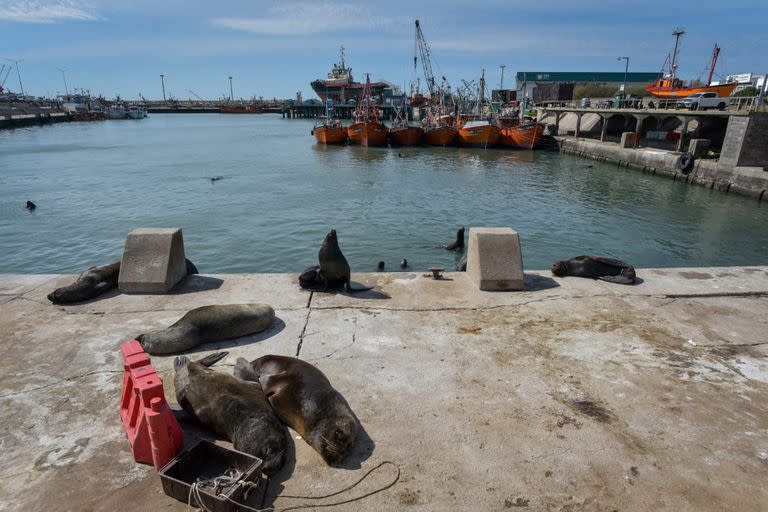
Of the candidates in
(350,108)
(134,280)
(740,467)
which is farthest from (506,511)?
(350,108)

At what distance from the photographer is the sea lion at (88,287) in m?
6.15

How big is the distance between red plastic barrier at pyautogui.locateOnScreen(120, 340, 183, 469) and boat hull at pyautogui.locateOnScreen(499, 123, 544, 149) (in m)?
44.5

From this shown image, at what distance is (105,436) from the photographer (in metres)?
3.76

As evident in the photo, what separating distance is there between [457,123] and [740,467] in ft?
185

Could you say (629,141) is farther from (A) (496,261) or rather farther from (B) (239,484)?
(B) (239,484)

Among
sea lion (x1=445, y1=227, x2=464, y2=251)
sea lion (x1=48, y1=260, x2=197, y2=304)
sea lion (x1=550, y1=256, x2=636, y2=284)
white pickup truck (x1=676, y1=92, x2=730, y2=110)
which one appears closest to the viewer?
sea lion (x1=48, y1=260, x2=197, y2=304)

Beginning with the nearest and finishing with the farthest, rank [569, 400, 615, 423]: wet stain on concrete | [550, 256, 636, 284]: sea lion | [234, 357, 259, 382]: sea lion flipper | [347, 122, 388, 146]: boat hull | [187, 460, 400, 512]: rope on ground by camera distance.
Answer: [187, 460, 400, 512]: rope on ground → [569, 400, 615, 423]: wet stain on concrete → [234, 357, 259, 382]: sea lion flipper → [550, 256, 636, 284]: sea lion → [347, 122, 388, 146]: boat hull

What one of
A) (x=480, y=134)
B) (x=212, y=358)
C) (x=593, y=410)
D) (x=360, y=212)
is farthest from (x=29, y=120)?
(x=593, y=410)

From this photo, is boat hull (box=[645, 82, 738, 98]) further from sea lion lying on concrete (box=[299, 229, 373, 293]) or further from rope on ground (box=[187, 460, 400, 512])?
rope on ground (box=[187, 460, 400, 512])

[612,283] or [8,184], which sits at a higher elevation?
[612,283]

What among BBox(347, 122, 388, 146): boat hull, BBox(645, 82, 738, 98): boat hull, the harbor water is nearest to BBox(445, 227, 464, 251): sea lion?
the harbor water

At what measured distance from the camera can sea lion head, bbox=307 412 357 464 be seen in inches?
139

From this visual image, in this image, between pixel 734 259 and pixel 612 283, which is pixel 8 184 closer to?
pixel 612 283

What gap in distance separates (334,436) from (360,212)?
17494 mm
